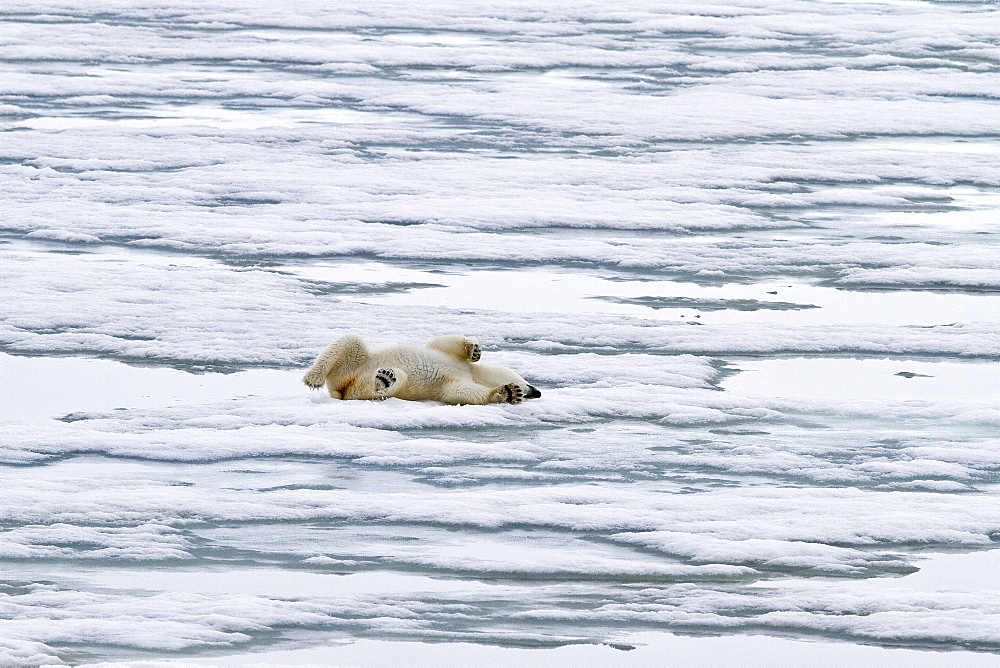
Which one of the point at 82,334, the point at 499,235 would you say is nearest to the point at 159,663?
the point at 82,334

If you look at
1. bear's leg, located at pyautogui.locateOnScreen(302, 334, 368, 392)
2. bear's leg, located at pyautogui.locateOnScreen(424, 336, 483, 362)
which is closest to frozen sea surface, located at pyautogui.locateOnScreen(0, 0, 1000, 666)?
bear's leg, located at pyautogui.locateOnScreen(302, 334, 368, 392)

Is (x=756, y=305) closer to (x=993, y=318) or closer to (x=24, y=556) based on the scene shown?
(x=993, y=318)

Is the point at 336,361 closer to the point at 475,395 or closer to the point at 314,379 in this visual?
the point at 314,379

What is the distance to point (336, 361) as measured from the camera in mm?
6340

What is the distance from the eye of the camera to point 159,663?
397 cm

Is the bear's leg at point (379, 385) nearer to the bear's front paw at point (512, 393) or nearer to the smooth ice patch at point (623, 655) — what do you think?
the bear's front paw at point (512, 393)

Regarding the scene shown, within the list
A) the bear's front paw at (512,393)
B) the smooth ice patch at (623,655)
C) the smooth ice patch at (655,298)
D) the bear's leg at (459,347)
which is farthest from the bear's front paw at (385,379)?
the smooth ice patch at (623,655)

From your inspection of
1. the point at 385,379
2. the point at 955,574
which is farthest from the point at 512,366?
the point at 955,574

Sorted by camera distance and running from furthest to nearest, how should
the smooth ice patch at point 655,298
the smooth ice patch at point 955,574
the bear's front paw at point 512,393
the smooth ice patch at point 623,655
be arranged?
the smooth ice patch at point 655,298 → the bear's front paw at point 512,393 → the smooth ice patch at point 955,574 → the smooth ice patch at point 623,655

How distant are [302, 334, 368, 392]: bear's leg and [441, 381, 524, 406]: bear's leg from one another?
36 centimetres

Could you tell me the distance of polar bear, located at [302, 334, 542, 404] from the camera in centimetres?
630

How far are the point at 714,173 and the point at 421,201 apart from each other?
226cm

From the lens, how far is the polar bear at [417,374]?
248 inches

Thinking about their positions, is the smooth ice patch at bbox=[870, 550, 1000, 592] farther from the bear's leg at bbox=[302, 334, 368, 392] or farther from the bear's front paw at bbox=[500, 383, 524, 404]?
the bear's leg at bbox=[302, 334, 368, 392]
